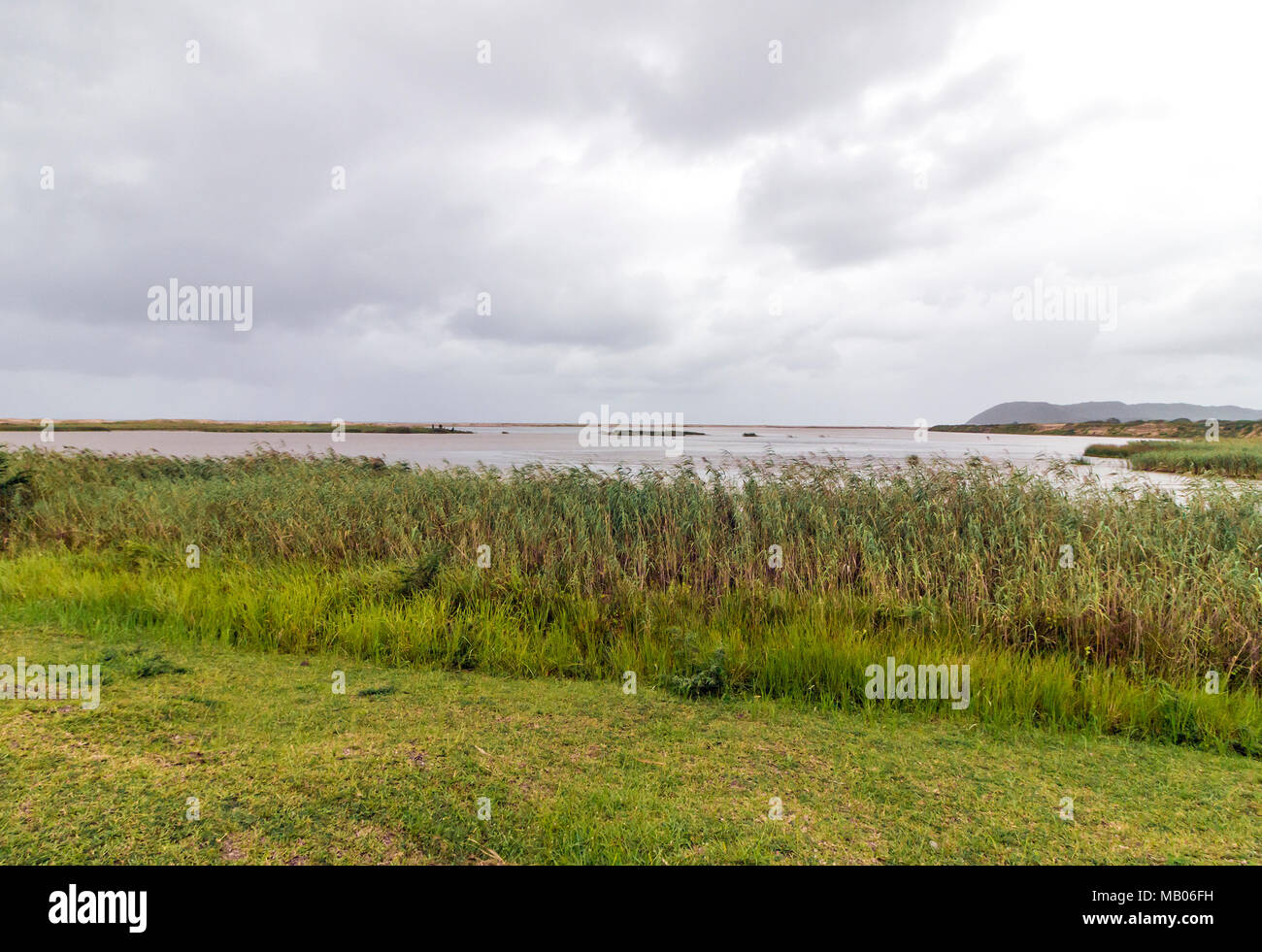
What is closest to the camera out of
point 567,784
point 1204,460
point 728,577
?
point 567,784

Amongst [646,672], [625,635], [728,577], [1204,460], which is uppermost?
[1204,460]

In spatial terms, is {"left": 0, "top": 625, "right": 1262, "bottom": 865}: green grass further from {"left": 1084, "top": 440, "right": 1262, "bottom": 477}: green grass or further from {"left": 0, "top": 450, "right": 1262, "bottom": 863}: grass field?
{"left": 1084, "top": 440, "right": 1262, "bottom": 477}: green grass

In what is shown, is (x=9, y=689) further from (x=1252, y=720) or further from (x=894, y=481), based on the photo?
(x=894, y=481)

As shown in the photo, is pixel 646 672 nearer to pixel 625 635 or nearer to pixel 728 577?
pixel 625 635

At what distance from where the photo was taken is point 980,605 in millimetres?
6582

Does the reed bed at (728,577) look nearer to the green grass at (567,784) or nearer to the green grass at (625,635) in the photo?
the green grass at (625,635)

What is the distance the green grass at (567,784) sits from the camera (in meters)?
2.53

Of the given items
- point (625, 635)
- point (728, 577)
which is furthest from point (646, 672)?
point (728, 577)

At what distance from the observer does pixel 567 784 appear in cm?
309

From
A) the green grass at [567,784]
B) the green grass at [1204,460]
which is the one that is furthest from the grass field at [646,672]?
the green grass at [1204,460]

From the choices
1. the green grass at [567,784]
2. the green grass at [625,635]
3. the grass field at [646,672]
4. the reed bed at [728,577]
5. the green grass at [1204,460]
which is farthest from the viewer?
the green grass at [1204,460]

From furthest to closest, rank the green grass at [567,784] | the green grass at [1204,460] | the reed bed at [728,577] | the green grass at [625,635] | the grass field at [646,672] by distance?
the green grass at [1204,460] → the reed bed at [728,577] → the green grass at [625,635] → the grass field at [646,672] → the green grass at [567,784]

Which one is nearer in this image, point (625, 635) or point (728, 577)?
point (625, 635)

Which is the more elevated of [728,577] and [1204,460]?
[1204,460]
